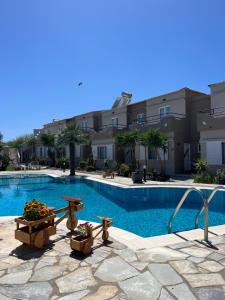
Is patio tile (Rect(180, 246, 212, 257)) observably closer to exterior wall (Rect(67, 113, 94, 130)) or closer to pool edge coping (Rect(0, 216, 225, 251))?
pool edge coping (Rect(0, 216, 225, 251))

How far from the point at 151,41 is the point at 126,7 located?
4.02 meters

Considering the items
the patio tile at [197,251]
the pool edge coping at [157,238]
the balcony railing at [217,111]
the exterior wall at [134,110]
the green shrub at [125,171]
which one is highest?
the exterior wall at [134,110]

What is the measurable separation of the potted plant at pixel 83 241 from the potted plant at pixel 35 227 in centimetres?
76

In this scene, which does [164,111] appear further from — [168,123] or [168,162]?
[168,162]

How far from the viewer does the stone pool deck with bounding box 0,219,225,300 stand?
421 cm

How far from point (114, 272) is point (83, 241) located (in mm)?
1021

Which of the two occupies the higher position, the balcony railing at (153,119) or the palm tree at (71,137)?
the balcony railing at (153,119)

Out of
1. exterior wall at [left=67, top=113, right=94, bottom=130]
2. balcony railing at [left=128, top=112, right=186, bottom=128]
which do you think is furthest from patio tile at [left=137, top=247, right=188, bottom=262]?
exterior wall at [left=67, top=113, right=94, bottom=130]

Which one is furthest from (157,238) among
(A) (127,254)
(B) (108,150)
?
(B) (108,150)

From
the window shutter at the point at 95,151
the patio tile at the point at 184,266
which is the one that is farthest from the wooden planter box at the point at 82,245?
the window shutter at the point at 95,151

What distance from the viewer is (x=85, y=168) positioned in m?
32.4

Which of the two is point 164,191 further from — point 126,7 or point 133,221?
point 126,7

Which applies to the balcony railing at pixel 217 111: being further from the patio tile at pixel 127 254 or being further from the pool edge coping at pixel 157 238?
the patio tile at pixel 127 254

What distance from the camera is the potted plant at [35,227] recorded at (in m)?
6.00
